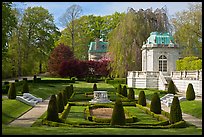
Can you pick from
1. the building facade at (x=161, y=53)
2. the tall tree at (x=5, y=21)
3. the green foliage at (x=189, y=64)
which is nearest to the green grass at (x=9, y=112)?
the tall tree at (x=5, y=21)

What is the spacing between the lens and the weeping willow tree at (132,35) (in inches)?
1667

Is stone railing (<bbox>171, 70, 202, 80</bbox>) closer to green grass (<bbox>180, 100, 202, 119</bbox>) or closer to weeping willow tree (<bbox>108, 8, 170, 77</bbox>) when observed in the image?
weeping willow tree (<bbox>108, 8, 170, 77</bbox>)

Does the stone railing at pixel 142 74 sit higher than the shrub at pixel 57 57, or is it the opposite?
the shrub at pixel 57 57

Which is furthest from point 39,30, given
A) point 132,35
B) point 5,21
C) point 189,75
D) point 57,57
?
point 5,21

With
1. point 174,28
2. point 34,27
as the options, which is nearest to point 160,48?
point 174,28

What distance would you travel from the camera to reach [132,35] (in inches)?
1679

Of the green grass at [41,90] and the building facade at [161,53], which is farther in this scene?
the building facade at [161,53]

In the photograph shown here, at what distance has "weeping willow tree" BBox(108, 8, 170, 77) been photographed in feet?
139

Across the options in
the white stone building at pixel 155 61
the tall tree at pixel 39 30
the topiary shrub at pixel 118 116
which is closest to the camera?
the topiary shrub at pixel 118 116

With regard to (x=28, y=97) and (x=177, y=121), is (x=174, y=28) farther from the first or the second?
(x=177, y=121)

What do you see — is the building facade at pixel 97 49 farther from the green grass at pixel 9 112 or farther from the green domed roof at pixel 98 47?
the green grass at pixel 9 112

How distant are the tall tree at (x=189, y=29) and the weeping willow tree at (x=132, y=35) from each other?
15.2ft

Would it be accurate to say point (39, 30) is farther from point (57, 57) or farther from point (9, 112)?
point (9, 112)

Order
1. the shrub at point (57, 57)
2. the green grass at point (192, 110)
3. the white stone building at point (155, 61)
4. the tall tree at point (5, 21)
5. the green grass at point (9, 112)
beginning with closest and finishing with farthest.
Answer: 1. the green grass at point (9, 112)
2. the green grass at point (192, 110)
3. the tall tree at point (5, 21)
4. the white stone building at point (155, 61)
5. the shrub at point (57, 57)
